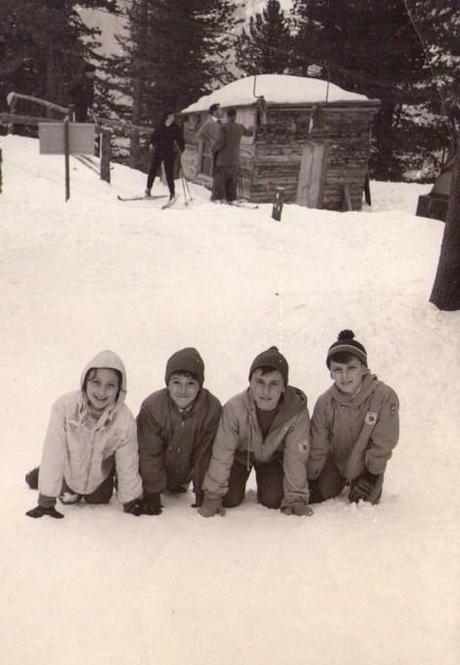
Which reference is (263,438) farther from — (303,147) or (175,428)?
(303,147)

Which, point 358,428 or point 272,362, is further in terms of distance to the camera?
point 358,428

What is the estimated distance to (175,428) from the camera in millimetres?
3754

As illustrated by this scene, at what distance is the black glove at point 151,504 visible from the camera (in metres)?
3.75

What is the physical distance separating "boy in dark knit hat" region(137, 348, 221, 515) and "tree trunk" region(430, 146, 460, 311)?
13.3ft

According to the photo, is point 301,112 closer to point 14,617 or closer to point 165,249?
point 165,249

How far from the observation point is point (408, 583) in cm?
317

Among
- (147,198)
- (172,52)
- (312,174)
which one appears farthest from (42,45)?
(147,198)

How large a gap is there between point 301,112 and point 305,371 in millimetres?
13913

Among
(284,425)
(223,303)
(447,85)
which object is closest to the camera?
(284,425)

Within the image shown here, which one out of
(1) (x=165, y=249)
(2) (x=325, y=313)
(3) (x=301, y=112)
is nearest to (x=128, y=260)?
(1) (x=165, y=249)

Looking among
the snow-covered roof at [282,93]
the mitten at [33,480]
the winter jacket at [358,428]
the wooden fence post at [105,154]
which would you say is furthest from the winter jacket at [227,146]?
the mitten at [33,480]

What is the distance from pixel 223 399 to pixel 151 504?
2.43 m

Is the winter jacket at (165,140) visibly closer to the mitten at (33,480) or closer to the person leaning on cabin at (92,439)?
the mitten at (33,480)

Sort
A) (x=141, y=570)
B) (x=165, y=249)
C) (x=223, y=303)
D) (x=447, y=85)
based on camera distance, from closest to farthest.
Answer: (x=141, y=570) < (x=447, y=85) < (x=223, y=303) < (x=165, y=249)
